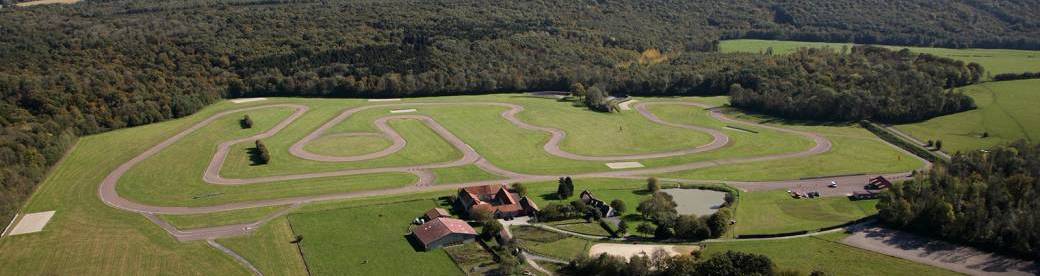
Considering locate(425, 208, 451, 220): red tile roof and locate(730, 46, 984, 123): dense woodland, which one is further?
locate(730, 46, 984, 123): dense woodland

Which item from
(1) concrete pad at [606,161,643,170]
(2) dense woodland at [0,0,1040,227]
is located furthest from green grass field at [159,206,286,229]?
(1) concrete pad at [606,161,643,170]

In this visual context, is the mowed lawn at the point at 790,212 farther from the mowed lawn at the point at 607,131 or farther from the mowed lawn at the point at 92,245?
the mowed lawn at the point at 92,245

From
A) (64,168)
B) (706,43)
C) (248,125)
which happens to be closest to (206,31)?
(248,125)

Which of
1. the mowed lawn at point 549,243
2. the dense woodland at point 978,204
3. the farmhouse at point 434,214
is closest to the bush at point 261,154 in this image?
the farmhouse at point 434,214

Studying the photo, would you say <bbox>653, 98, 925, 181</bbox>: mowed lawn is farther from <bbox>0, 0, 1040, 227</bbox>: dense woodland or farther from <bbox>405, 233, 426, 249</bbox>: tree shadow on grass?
<bbox>405, 233, 426, 249</bbox>: tree shadow on grass

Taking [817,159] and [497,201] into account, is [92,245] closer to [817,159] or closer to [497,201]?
[497,201]

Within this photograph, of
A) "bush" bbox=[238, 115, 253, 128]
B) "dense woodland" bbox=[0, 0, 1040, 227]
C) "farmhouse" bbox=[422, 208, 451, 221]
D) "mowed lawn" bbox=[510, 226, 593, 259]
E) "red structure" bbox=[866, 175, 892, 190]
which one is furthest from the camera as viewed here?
"dense woodland" bbox=[0, 0, 1040, 227]
